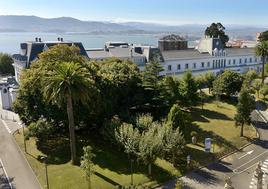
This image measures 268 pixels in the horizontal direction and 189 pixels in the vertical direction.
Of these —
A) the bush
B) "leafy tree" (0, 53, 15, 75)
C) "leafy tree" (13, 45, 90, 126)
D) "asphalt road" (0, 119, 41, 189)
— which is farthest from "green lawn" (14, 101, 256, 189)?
"leafy tree" (0, 53, 15, 75)

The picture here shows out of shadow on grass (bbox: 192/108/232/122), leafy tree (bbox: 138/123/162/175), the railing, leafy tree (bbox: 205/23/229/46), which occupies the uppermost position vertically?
leafy tree (bbox: 205/23/229/46)

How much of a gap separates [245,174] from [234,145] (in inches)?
365

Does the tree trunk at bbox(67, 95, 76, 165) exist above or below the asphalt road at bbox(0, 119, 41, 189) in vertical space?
above

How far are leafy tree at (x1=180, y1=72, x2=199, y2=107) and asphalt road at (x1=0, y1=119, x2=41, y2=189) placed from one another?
33.1 metres

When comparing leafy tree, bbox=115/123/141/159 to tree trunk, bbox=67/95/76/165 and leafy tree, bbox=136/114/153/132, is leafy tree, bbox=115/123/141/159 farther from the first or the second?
tree trunk, bbox=67/95/76/165

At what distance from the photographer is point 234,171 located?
41.9 m

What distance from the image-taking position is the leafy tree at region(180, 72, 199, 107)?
206ft

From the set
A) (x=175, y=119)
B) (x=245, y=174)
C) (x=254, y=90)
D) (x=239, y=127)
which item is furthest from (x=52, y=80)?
(x=254, y=90)

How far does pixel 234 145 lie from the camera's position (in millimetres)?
49875

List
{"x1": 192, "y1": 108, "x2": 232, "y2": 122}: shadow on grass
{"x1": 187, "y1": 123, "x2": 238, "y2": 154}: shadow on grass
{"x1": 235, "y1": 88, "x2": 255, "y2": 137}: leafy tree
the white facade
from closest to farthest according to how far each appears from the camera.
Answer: {"x1": 187, "y1": 123, "x2": 238, "y2": 154}: shadow on grass, {"x1": 235, "y1": 88, "x2": 255, "y2": 137}: leafy tree, {"x1": 192, "y1": 108, "x2": 232, "y2": 122}: shadow on grass, the white facade

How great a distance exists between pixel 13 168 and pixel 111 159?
13.9 metres

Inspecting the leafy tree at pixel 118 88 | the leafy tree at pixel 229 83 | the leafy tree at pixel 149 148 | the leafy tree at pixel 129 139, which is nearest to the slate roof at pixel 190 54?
the leafy tree at pixel 229 83

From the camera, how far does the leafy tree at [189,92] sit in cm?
6272

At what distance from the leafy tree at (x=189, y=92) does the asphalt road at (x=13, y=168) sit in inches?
1303
